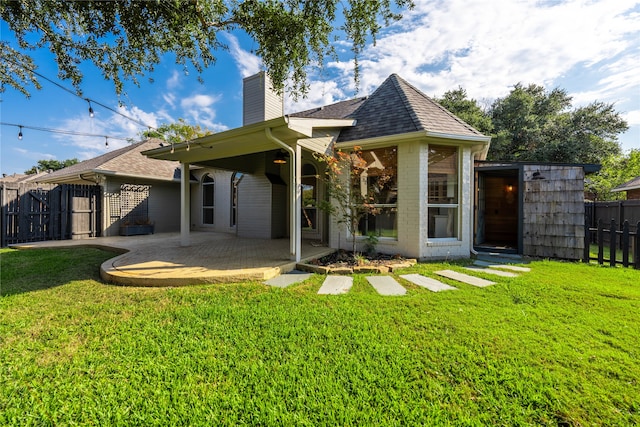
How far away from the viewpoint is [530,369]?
225 cm

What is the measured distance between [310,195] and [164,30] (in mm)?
6074

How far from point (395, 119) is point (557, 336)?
18.9 feet

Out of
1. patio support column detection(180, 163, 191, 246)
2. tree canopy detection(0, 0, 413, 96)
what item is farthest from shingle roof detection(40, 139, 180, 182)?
tree canopy detection(0, 0, 413, 96)

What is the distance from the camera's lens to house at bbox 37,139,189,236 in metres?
10.8

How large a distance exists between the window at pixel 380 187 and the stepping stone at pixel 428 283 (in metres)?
1.84

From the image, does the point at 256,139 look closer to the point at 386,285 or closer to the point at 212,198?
the point at 386,285

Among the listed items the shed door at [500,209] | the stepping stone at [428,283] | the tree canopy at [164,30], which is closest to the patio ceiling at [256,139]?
the tree canopy at [164,30]

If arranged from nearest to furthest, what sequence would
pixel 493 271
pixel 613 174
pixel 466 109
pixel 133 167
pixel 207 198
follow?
pixel 493 271 < pixel 133 167 < pixel 207 198 < pixel 613 174 < pixel 466 109

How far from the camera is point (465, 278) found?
492 cm

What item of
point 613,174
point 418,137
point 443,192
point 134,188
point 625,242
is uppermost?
point 613,174

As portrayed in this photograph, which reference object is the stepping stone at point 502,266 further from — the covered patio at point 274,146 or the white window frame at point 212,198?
the white window frame at point 212,198

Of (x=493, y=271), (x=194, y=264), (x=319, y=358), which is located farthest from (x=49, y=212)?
(x=493, y=271)

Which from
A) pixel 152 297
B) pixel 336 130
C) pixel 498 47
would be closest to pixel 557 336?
pixel 152 297

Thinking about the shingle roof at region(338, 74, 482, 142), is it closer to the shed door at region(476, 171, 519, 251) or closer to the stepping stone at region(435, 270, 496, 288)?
the stepping stone at region(435, 270, 496, 288)
